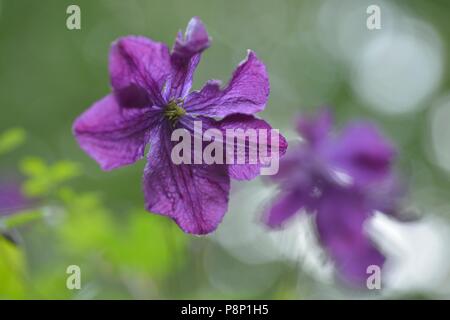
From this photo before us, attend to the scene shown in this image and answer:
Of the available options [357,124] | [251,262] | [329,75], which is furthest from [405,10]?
[357,124]

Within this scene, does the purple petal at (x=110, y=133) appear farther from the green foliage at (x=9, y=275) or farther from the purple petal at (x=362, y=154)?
the purple petal at (x=362, y=154)

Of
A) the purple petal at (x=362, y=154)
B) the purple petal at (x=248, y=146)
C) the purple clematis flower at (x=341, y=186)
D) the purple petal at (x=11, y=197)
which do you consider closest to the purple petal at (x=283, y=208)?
the purple clematis flower at (x=341, y=186)

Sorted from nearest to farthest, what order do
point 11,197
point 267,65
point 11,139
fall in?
1. point 11,139
2. point 11,197
3. point 267,65

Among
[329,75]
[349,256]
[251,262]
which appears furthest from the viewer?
[329,75]

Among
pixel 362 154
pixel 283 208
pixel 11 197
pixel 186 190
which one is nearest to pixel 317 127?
pixel 362 154

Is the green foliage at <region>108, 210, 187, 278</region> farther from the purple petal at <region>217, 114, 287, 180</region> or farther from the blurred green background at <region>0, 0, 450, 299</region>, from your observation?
the blurred green background at <region>0, 0, 450, 299</region>

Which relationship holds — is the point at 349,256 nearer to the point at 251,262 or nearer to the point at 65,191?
the point at 65,191

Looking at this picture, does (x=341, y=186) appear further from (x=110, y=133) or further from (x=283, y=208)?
(x=110, y=133)
